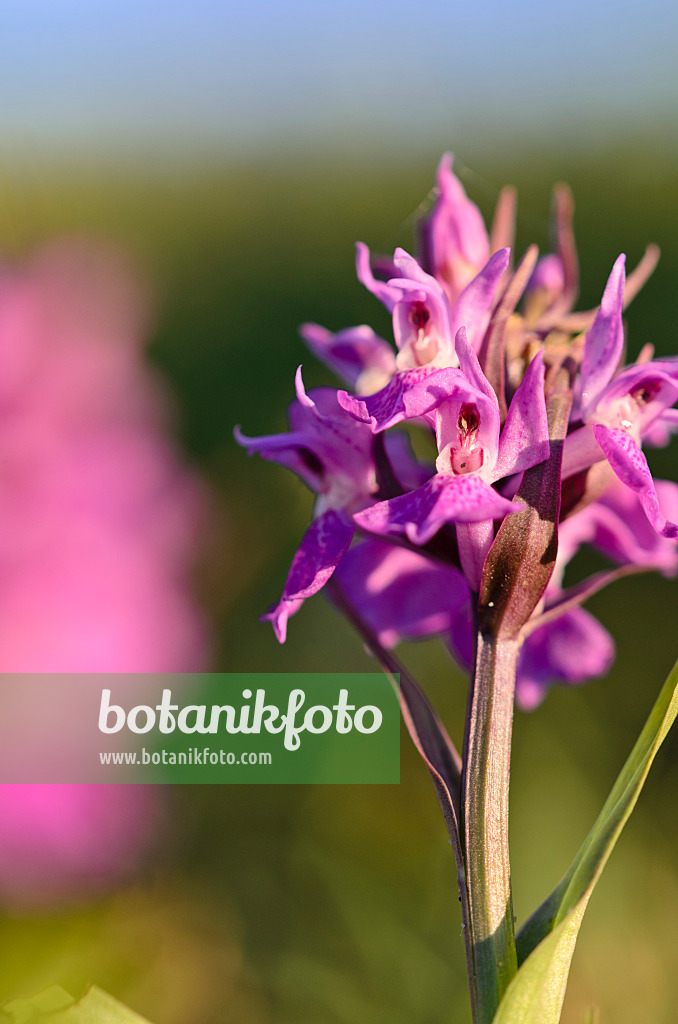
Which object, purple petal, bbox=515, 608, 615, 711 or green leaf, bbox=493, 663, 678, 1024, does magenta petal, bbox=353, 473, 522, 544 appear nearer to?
green leaf, bbox=493, 663, 678, 1024

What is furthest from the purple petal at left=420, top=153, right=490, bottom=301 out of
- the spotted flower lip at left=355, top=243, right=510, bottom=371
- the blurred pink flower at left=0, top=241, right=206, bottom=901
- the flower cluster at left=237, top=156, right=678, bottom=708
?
the blurred pink flower at left=0, top=241, right=206, bottom=901

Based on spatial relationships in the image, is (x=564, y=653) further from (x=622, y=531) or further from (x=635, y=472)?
(x=635, y=472)

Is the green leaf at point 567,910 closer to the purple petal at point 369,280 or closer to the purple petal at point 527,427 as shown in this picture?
the purple petal at point 527,427

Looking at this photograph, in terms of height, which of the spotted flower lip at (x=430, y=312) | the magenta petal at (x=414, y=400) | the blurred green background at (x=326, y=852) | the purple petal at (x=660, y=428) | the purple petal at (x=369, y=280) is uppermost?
the purple petal at (x=369, y=280)

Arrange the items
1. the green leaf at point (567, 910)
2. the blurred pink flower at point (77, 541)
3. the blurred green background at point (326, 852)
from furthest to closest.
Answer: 1. the blurred green background at point (326, 852)
2. the blurred pink flower at point (77, 541)
3. the green leaf at point (567, 910)

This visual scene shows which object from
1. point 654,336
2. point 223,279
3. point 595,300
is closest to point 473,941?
point 654,336

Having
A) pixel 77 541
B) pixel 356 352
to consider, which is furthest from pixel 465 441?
pixel 77 541

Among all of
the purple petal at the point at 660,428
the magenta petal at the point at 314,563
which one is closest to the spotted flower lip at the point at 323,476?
the magenta petal at the point at 314,563
